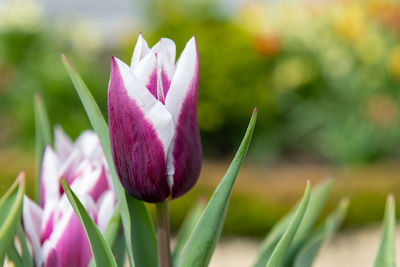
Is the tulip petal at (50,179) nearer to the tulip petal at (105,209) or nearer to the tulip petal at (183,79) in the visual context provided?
the tulip petal at (105,209)

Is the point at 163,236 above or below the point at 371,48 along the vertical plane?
below

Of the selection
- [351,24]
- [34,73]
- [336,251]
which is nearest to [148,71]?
[336,251]

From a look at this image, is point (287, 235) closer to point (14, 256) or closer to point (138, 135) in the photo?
point (138, 135)

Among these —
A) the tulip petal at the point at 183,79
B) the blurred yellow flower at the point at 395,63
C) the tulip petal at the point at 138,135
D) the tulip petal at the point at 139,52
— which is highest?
the blurred yellow flower at the point at 395,63

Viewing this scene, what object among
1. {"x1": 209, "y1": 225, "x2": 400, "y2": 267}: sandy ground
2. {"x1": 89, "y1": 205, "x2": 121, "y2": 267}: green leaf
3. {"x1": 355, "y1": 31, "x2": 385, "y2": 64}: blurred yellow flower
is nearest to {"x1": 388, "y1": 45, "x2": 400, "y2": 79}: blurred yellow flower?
{"x1": 355, "y1": 31, "x2": 385, "y2": 64}: blurred yellow flower

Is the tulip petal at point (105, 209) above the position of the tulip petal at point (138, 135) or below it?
below

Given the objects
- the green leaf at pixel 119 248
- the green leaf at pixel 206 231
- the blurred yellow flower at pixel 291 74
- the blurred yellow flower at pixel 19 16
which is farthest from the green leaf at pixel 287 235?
the blurred yellow flower at pixel 19 16
